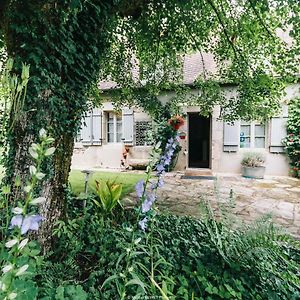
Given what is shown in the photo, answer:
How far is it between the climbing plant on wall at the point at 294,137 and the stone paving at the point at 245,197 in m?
0.50

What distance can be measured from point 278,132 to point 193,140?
4.28 m

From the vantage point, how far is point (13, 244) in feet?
2.06

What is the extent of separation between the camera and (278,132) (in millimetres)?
7938

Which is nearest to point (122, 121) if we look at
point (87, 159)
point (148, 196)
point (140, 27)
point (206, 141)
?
point (87, 159)

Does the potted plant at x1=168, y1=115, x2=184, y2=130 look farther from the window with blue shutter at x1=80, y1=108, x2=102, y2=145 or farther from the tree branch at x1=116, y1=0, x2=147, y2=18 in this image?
the tree branch at x1=116, y1=0, x2=147, y2=18

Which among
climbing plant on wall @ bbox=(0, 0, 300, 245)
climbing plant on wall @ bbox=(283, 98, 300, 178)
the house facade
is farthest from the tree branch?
climbing plant on wall @ bbox=(283, 98, 300, 178)

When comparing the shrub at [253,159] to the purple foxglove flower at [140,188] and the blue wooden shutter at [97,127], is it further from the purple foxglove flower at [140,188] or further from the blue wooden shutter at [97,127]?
the purple foxglove flower at [140,188]

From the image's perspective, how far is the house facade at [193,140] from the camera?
8.00 meters

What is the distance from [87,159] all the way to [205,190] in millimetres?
5741

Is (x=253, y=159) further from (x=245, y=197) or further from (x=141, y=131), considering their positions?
(x=141, y=131)

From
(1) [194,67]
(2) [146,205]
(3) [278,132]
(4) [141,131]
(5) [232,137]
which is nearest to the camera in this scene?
(2) [146,205]

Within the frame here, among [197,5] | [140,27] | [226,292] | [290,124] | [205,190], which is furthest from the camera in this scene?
[290,124]

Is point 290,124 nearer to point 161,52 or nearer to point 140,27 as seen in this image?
point 161,52

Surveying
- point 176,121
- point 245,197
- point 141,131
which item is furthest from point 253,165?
point 141,131
